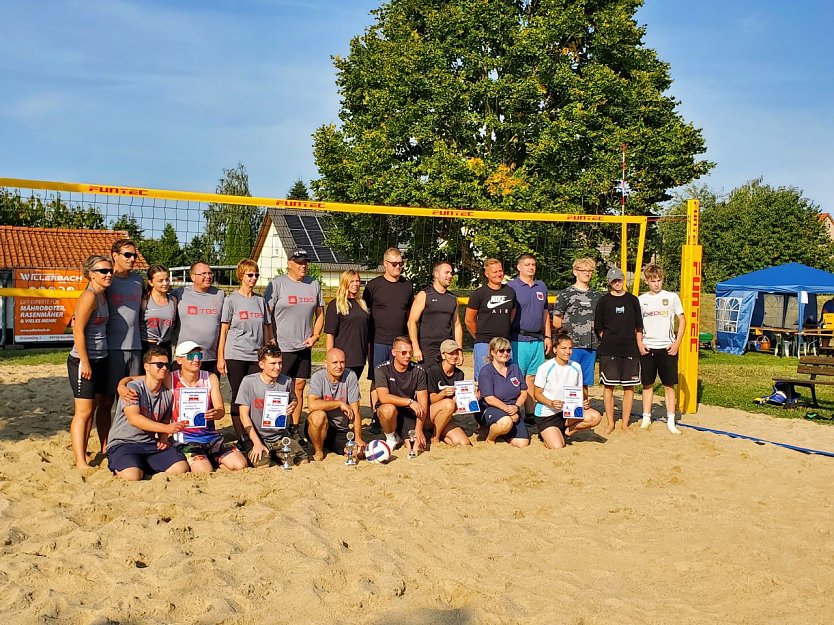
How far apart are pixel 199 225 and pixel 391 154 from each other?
27.6 ft

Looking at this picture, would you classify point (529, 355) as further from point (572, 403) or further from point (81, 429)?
point (81, 429)

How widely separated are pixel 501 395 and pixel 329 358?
1.47 meters

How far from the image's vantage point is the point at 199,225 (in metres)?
7.51

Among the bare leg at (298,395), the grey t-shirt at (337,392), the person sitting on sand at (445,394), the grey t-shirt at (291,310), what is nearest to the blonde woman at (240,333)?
the grey t-shirt at (291,310)

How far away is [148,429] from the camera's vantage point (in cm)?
483

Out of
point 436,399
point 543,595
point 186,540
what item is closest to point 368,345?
point 436,399

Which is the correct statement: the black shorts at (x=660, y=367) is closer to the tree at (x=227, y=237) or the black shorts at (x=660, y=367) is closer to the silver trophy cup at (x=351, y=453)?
the silver trophy cup at (x=351, y=453)

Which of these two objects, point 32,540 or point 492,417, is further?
point 492,417

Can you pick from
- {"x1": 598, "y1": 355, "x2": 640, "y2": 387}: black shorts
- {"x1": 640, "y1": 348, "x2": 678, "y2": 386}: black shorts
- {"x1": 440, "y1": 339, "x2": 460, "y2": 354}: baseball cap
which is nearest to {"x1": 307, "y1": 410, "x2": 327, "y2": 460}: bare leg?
{"x1": 440, "y1": 339, "x2": 460, "y2": 354}: baseball cap

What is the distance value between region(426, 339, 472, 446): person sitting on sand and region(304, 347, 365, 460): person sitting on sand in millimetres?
679

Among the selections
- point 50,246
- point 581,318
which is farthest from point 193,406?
point 50,246

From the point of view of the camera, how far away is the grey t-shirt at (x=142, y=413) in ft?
16.0

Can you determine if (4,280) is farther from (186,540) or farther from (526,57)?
(186,540)

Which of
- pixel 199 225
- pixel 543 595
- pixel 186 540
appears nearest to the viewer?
pixel 543 595
